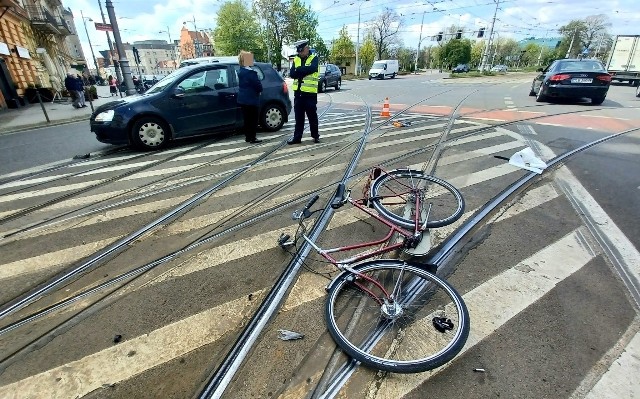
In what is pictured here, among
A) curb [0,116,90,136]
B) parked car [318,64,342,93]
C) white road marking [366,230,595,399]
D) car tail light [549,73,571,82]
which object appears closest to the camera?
white road marking [366,230,595,399]

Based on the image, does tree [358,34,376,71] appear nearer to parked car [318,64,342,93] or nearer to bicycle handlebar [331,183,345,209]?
parked car [318,64,342,93]

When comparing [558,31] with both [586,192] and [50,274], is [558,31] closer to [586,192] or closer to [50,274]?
[586,192]

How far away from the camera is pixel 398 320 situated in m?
2.35

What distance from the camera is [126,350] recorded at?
223cm

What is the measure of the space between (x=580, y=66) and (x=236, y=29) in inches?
2275

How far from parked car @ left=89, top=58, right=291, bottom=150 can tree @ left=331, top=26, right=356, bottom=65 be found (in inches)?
2695

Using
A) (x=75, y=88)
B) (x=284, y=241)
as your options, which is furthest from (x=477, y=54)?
(x=284, y=241)

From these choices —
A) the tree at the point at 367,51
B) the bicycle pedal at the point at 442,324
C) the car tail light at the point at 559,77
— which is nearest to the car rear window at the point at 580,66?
the car tail light at the point at 559,77

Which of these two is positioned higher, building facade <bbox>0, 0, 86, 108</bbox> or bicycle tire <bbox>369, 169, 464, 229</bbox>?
building facade <bbox>0, 0, 86, 108</bbox>

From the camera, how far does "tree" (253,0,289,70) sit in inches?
2249

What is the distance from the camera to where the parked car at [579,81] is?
37.9 feet

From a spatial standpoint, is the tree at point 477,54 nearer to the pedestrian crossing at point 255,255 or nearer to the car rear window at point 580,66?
the car rear window at point 580,66

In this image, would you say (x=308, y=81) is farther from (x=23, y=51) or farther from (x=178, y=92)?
(x=23, y=51)

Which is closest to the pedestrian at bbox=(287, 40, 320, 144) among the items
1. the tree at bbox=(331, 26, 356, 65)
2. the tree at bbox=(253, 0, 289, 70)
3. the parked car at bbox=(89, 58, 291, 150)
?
the parked car at bbox=(89, 58, 291, 150)
